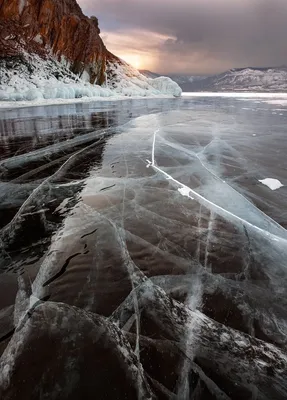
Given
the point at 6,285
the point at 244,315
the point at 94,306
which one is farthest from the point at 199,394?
the point at 6,285

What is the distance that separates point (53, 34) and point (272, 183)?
191ft

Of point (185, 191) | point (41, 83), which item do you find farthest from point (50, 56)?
point (185, 191)

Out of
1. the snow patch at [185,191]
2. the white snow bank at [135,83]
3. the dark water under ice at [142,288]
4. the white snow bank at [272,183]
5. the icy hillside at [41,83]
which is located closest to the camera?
the dark water under ice at [142,288]

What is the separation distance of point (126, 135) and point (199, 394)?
10697 mm

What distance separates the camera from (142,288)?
2.69m

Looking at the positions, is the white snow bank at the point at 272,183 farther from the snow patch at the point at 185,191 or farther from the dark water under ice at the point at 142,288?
the snow patch at the point at 185,191

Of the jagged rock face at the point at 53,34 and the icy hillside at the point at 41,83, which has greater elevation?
the jagged rock face at the point at 53,34

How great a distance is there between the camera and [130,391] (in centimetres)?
178

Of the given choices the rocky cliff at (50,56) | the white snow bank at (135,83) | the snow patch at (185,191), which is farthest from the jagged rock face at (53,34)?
the snow patch at (185,191)

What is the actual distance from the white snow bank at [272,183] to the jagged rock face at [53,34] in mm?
44224

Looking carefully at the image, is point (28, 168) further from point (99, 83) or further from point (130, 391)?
point (99, 83)

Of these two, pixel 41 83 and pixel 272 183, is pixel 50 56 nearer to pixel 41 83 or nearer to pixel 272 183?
pixel 41 83

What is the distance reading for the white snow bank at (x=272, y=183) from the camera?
18.3 feet

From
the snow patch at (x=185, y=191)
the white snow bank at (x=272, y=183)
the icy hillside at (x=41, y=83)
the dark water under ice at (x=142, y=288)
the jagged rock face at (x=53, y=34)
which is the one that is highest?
the jagged rock face at (x=53, y=34)
